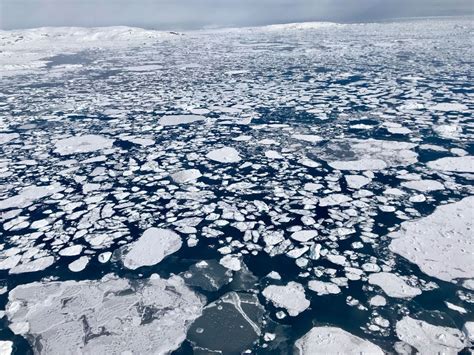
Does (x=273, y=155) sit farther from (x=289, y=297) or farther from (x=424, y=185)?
A: (x=289, y=297)

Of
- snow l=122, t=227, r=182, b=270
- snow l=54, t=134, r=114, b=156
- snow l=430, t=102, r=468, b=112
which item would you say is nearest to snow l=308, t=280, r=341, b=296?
snow l=122, t=227, r=182, b=270

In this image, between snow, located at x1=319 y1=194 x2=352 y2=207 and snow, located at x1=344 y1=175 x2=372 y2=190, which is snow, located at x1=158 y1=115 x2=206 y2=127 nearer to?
snow, located at x1=344 y1=175 x2=372 y2=190

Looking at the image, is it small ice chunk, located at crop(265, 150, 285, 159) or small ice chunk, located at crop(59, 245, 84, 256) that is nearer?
small ice chunk, located at crop(59, 245, 84, 256)

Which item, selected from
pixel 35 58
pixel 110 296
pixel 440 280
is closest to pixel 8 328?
pixel 110 296

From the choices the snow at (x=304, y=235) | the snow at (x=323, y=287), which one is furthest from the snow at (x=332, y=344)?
the snow at (x=304, y=235)

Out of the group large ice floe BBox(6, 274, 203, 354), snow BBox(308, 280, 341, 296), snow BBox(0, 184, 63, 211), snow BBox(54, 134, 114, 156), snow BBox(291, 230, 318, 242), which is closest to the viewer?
large ice floe BBox(6, 274, 203, 354)

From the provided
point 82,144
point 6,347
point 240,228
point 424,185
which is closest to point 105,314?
point 6,347
